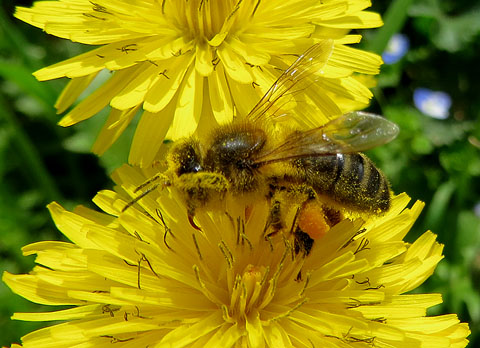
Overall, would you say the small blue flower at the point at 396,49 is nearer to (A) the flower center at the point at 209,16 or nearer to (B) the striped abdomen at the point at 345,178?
(A) the flower center at the point at 209,16

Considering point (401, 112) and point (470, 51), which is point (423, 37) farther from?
point (401, 112)

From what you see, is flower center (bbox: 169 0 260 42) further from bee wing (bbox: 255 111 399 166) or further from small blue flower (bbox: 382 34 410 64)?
small blue flower (bbox: 382 34 410 64)

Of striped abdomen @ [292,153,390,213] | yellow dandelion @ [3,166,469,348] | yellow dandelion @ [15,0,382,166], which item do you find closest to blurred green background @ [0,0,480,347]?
yellow dandelion @ [15,0,382,166]

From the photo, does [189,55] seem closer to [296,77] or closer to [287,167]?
[296,77]

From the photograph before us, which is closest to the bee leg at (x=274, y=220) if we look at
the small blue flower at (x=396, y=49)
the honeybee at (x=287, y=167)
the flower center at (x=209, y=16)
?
the honeybee at (x=287, y=167)

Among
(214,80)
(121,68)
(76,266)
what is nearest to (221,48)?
(214,80)
